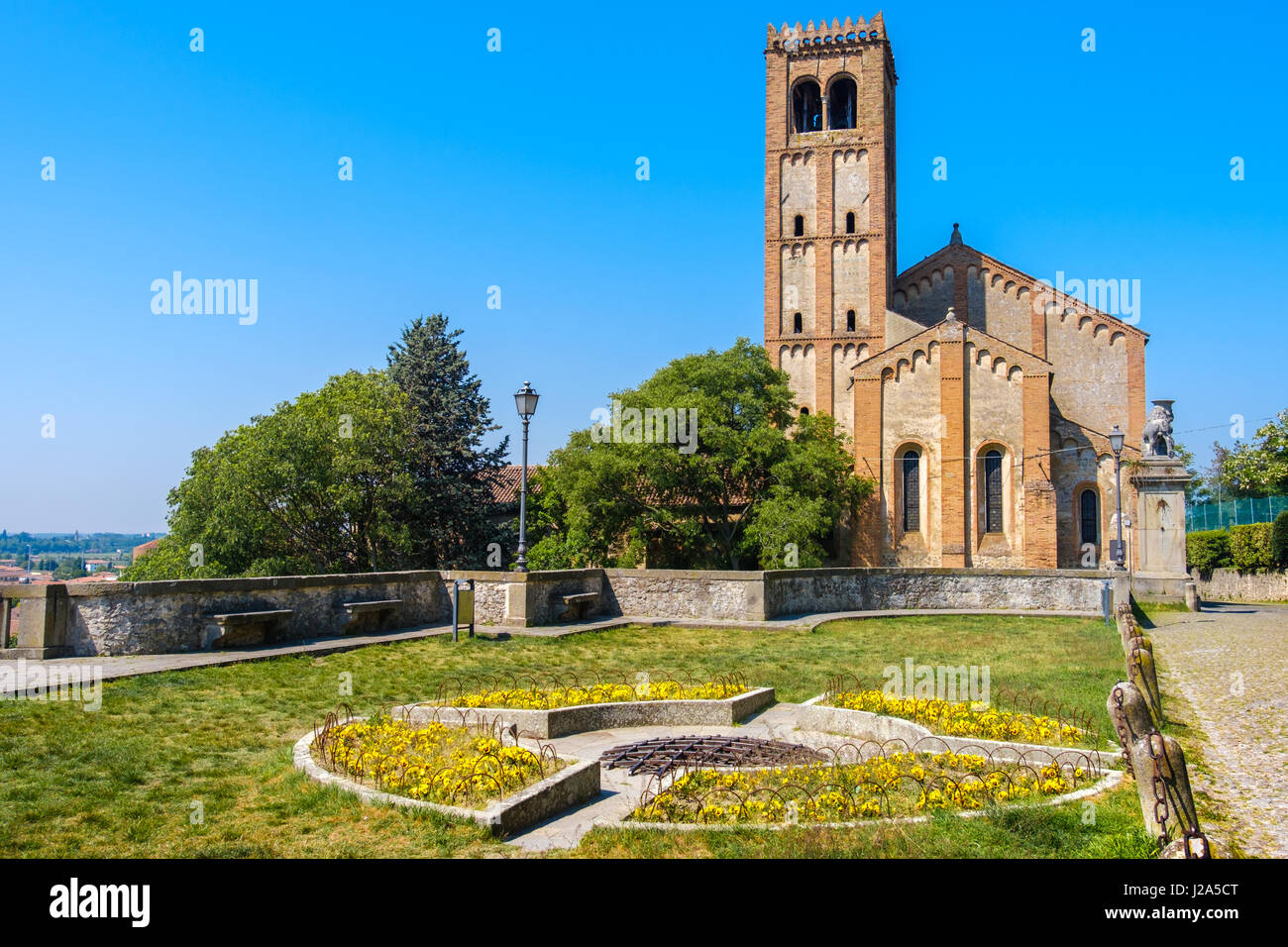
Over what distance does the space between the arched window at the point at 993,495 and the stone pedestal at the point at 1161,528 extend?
9.57 m

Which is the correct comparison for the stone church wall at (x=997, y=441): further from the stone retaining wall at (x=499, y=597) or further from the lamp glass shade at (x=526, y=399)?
the lamp glass shade at (x=526, y=399)

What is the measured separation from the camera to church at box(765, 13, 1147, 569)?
3656cm

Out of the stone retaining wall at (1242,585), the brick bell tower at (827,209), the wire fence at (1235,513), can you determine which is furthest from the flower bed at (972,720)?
the brick bell tower at (827,209)

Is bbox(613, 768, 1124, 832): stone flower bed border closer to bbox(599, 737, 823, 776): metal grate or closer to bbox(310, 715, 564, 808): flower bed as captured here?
bbox(310, 715, 564, 808): flower bed

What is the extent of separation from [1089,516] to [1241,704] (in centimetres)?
2874

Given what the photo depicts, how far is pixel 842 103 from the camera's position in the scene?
43.7 metres

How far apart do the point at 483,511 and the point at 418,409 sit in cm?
509

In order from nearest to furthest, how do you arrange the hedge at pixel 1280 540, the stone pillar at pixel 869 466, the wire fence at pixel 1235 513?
the hedge at pixel 1280 540 < the stone pillar at pixel 869 466 < the wire fence at pixel 1235 513

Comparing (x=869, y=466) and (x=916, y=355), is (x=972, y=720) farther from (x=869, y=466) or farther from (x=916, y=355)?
(x=916, y=355)

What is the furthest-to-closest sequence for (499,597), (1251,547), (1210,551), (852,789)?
1. (1210,551)
2. (1251,547)
3. (499,597)
4. (852,789)

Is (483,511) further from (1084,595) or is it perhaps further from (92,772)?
(92,772)

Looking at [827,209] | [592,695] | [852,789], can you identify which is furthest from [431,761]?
[827,209]

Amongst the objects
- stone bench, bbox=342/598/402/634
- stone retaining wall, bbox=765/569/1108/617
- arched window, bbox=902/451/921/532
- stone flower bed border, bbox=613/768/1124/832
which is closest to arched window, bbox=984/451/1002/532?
arched window, bbox=902/451/921/532

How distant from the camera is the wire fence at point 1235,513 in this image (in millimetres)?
38156
